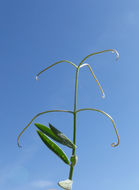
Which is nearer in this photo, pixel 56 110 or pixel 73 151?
pixel 73 151

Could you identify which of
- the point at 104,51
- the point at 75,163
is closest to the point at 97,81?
the point at 104,51

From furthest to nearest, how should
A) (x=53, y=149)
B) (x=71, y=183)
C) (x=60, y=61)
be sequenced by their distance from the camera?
(x=60, y=61), (x=53, y=149), (x=71, y=183)

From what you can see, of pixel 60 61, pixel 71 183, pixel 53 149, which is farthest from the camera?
pixel 60 61

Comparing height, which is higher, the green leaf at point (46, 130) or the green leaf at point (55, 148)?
the green leaf at point (46, 130)

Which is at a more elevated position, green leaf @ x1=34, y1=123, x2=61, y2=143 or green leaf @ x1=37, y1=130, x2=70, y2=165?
green leaf @ x1=34, y1=123, x2=61, y2=143

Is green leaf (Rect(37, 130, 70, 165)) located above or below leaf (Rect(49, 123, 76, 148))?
below

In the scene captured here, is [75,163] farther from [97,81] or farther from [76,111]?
[97,81]

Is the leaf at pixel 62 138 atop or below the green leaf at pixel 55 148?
atop

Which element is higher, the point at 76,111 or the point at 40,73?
the point at 40,73

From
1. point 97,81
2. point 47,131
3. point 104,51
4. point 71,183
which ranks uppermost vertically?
point 104,51
